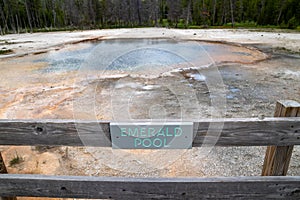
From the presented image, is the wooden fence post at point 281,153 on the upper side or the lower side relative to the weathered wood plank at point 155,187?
upper

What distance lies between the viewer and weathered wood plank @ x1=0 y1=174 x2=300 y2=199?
1.53 meters

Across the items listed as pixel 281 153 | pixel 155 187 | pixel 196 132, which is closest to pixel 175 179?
pixel 155 187

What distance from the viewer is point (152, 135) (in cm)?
146

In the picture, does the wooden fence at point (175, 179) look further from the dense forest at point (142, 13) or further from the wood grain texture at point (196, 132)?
the dense forest at point (142, 13)

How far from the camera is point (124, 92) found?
619cm

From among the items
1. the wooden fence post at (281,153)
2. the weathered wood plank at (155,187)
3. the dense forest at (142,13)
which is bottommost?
the weathered wood plank at (155,187)

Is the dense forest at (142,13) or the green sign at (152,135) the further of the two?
the dense forest at (142,13)

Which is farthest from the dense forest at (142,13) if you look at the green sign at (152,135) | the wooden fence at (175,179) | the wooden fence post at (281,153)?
the green sign at (152,135)

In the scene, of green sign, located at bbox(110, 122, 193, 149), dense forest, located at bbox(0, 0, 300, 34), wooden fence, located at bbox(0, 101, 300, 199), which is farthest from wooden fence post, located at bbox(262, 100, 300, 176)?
dense forest, located at bbox(0, 0, 300, 34)

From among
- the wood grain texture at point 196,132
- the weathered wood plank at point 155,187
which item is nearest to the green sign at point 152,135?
the wood grain texture at point 196,132

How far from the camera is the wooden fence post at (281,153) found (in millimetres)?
1477

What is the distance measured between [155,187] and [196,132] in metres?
0.49

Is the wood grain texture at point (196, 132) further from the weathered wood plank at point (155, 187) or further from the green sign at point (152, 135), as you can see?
the weathered wood plank at point (155, 187)

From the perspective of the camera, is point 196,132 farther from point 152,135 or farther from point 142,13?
point 142,13
